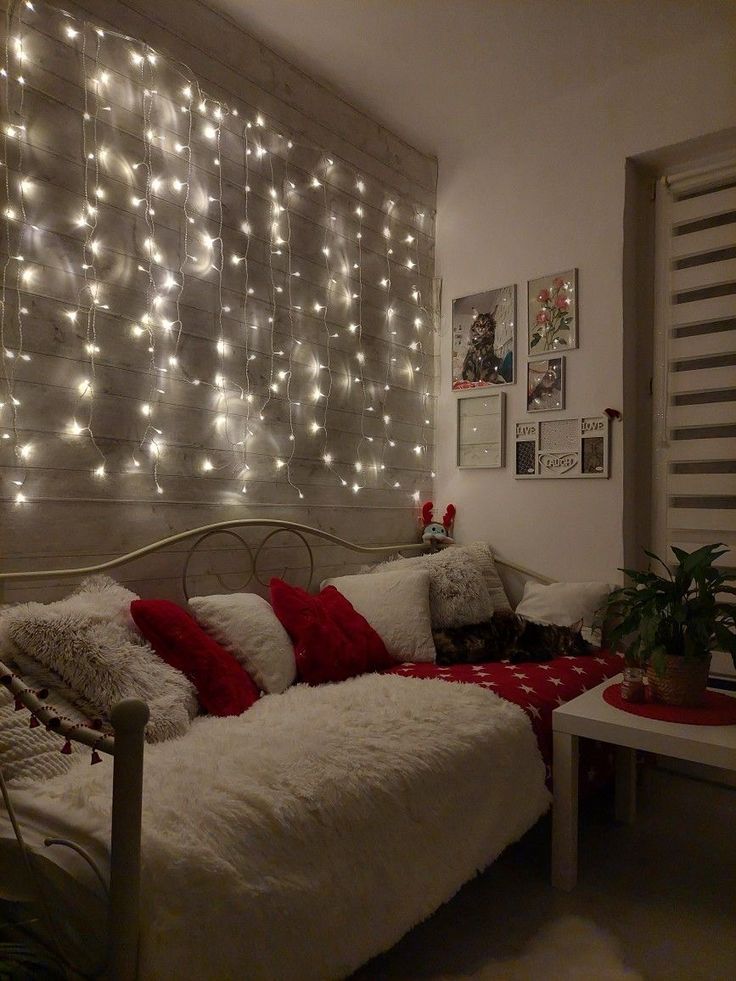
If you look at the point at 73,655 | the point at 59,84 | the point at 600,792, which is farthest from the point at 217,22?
the point at 600,792

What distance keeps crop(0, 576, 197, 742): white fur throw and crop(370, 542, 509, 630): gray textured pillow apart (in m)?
1.16

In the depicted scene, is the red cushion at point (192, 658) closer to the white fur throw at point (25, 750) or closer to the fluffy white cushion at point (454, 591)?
the white fur throw at point (25, 750)

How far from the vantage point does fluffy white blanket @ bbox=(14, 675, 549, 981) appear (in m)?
1.06

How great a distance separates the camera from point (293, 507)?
2719 mm

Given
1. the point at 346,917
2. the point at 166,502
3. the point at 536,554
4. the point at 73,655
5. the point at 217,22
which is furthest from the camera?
the point at 536,554

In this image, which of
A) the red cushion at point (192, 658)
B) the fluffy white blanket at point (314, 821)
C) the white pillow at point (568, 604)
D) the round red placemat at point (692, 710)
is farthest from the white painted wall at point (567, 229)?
the red cushion at point (192, 658)

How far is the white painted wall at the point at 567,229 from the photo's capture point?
2775mm

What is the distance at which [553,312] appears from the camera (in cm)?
307

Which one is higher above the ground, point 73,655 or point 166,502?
point 166,502

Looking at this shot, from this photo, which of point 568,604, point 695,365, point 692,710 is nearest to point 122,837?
point 692,710

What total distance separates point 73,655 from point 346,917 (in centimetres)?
83

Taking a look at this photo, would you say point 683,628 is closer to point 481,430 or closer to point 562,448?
point 562,448

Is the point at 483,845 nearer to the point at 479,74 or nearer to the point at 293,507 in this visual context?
the point at 293,507

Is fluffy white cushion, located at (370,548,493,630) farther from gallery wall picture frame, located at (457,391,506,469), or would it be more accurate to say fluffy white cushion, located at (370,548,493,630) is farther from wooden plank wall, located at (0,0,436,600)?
gallery wall picture frame, located at (457,391,506,469)
